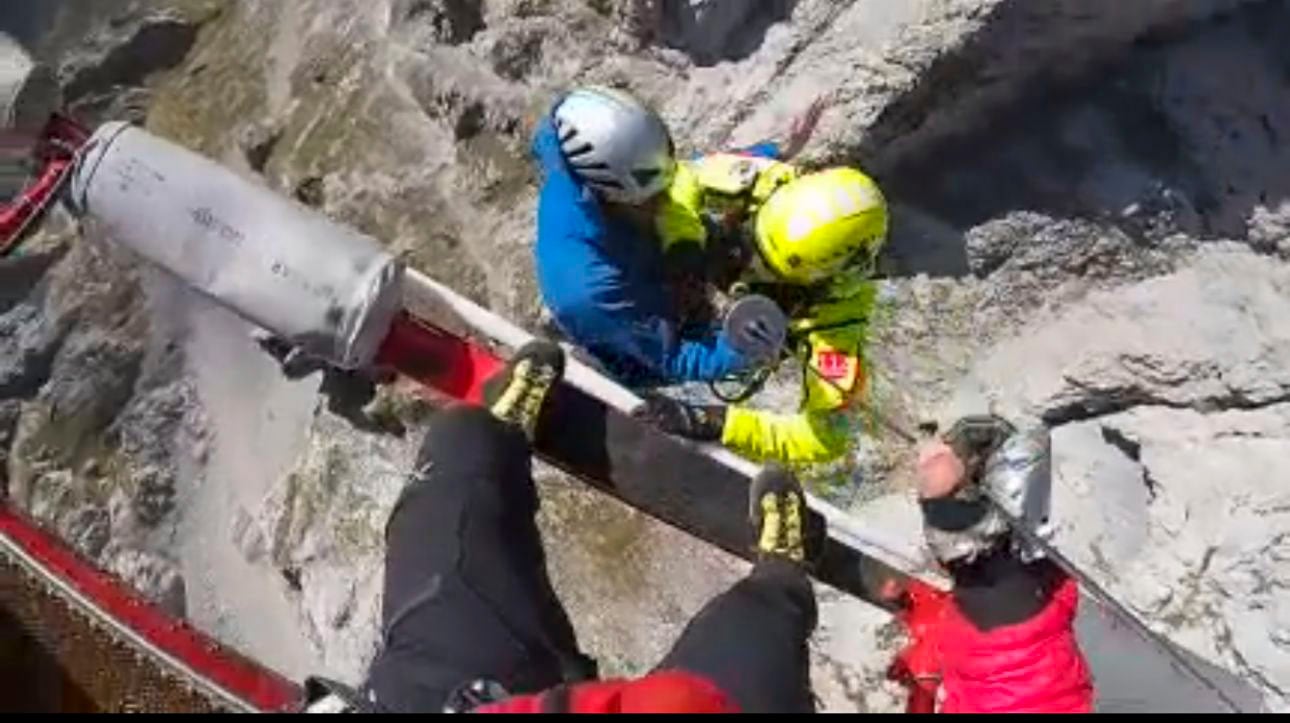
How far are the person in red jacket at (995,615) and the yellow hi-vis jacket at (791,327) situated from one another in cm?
74

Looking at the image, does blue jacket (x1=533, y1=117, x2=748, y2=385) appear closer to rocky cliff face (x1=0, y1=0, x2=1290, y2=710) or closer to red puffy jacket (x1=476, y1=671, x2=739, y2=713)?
rocky cliff face (x1=0, y1=0, x2=1290, y2=710)

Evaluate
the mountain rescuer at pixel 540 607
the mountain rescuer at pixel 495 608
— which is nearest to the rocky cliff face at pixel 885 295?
the mountain rescuer at pixel 540 607

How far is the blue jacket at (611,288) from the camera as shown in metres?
5.63

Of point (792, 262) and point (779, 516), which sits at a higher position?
point (792, 262)

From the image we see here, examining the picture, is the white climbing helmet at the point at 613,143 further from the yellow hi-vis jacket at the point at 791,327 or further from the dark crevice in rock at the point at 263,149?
the dark crevice in rock at the point at 263,149

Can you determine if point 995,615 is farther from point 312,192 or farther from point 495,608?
point 312,192

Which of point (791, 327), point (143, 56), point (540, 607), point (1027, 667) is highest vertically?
point (540, 607)

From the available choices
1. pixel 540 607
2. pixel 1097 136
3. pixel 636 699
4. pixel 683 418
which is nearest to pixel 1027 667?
pixel 540 607

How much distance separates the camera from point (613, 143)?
17.4 ft

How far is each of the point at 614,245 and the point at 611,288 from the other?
0.50 feet

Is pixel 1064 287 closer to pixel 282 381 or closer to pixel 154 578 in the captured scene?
pixel 282 381

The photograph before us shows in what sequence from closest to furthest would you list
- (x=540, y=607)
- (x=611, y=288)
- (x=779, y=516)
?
(x=540, y=607)
(x=779, y=516)
(x=611, y=288)
